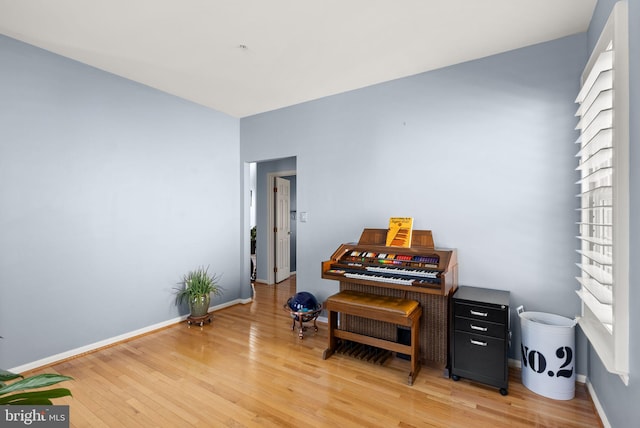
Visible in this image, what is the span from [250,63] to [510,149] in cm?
246

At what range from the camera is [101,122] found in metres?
3.17

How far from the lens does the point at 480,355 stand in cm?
243

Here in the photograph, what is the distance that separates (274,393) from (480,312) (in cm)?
166

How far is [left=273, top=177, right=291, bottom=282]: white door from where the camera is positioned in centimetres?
586

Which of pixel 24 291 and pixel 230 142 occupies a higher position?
pixel 230 142

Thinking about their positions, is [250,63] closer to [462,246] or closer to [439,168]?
[439,168]

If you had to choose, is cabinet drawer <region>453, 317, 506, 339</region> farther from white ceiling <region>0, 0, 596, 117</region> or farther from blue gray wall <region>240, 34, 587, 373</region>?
white ceiling <region>0, 0, 596, 117</region>

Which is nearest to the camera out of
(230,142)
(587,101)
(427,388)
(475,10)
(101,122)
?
(587,101)

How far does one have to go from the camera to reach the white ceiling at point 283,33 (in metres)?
2.22

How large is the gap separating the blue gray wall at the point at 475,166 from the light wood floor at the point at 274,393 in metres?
0.74

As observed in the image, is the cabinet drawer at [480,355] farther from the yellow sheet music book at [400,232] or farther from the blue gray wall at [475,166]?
the yellow sheet music book at [400,232]

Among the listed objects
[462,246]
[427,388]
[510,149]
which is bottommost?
[427,388]

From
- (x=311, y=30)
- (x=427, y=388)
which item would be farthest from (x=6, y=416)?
(x=311, y=30)

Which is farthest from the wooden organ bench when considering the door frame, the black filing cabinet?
the door frame
